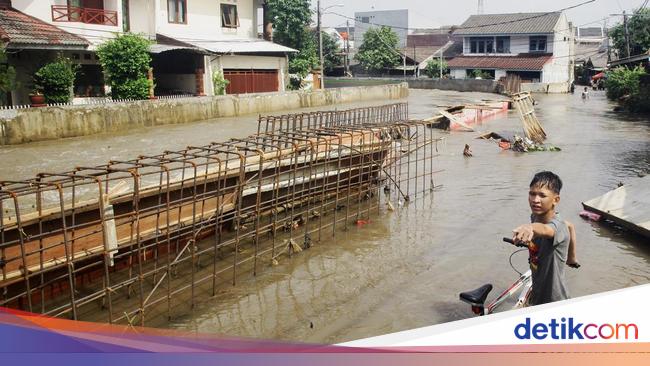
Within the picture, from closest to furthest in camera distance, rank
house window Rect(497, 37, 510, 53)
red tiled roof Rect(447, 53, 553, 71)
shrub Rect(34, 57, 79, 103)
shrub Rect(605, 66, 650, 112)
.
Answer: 1. shrub Rect(34, 57, 79, 103)
2. shrub Rect(605, 66, 650, 112)
3. red tiled roof Rect(447, 53, 553, 71)
4. house window Rect(497, 37, 510, 53)

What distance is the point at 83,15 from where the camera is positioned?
2586cm

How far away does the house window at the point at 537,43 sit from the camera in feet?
189

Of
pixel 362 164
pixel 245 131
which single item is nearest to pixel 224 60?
pixel 245 131

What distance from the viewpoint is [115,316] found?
7.88m

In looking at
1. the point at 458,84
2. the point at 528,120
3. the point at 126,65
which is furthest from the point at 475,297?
the point at 458,84

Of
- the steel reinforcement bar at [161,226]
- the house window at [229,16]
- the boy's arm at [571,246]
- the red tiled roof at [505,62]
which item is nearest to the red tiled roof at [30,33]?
the steel reinforcement bar at [161,226]

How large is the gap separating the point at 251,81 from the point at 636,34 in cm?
3845

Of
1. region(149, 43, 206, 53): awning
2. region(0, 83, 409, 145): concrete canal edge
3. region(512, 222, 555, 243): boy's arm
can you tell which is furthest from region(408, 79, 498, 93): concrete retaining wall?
region(512, 222, 555, 243): boy's arm

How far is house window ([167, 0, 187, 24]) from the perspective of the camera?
104 ft

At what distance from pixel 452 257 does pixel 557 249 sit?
5897 mm

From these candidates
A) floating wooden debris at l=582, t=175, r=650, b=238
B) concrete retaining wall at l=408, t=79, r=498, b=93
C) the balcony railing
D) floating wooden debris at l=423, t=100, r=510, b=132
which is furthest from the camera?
concrete retaining wall at l=408, t=79, r=498, b=93

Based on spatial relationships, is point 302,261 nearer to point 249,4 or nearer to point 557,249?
point 557,249

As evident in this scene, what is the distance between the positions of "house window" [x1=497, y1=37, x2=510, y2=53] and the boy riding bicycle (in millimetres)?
59022

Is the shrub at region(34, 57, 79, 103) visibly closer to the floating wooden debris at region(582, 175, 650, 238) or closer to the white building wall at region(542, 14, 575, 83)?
the floating wooden debris at region(582, 175, 650, 238)
